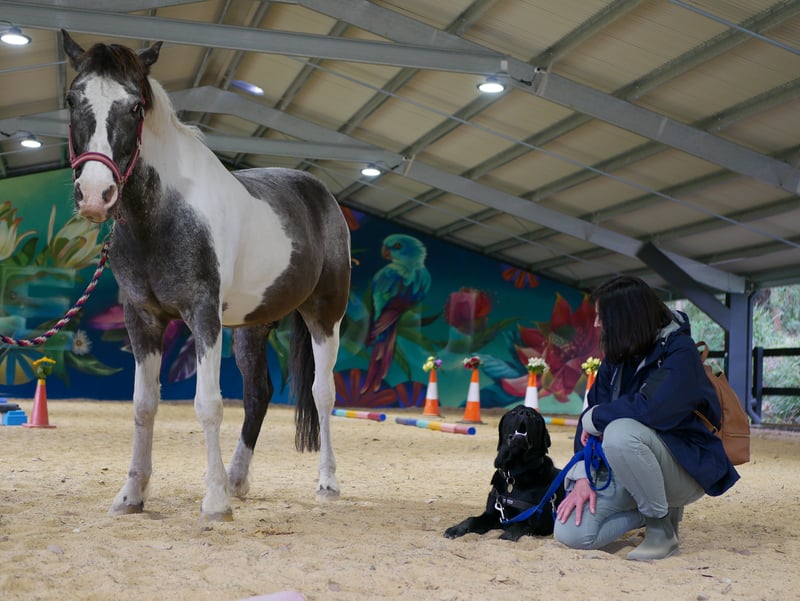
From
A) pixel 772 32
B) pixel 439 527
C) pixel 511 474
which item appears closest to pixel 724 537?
pixel 511 474

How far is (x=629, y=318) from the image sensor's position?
109 inches

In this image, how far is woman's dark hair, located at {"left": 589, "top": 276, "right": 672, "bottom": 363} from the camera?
9.05 feet

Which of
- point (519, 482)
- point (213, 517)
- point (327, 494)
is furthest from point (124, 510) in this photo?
point (519, 482)

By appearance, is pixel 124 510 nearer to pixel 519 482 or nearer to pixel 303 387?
pixel 303 387

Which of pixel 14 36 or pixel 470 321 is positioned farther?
pixel 470 321

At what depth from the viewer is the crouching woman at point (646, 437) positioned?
2.64 m

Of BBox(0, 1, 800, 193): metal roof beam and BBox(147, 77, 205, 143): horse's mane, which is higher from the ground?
BBox(0, 1, 800, 193): metal roof beam

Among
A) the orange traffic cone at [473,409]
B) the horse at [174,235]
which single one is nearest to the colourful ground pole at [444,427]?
the orange traffic cone at [473,409]

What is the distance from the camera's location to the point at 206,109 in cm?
1195

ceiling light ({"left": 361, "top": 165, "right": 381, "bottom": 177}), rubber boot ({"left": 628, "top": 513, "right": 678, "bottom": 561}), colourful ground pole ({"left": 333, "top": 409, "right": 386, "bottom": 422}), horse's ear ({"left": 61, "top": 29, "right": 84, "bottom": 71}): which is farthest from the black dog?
ceiling light ({"left": 361, "top": 165, "right": 381, "bottom": 177})

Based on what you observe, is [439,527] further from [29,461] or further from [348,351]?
[348,351]

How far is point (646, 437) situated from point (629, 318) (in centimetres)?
42

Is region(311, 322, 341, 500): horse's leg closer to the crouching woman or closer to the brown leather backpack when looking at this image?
the crouching woman

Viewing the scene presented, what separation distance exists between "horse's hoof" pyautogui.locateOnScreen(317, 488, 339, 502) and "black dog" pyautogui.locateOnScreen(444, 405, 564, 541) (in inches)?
39.4
